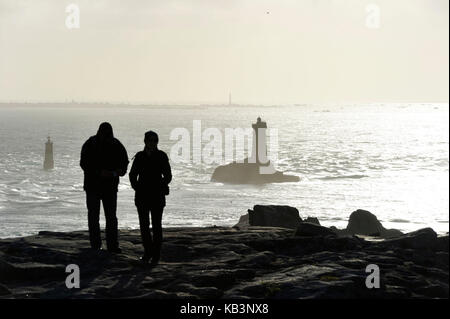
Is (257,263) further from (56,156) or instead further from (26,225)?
(56,156)

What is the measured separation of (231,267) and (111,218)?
6.39 ft

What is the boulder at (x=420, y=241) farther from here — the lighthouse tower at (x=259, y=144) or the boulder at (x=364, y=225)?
the lighthouse tower at (x=259, y=144)

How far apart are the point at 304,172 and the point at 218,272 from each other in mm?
102140

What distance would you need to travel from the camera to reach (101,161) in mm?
10047

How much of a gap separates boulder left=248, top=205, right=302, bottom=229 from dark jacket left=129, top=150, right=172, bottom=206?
250 inches

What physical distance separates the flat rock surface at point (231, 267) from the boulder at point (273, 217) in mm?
3322

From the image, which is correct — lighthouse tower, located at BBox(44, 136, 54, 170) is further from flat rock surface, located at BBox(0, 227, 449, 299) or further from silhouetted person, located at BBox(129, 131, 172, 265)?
silhouetted person, located at BBox(129, 131, 172, 265)

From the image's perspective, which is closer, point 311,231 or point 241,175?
point 311,231

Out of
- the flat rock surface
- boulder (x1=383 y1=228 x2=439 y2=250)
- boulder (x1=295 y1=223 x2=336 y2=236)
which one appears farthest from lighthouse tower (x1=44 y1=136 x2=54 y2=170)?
boulder (x1=383 y1=228 x2=439 y2=250)

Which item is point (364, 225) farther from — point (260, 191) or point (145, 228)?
point (260, 191)

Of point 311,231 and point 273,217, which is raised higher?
point 311,231

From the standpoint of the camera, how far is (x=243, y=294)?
8.54 m

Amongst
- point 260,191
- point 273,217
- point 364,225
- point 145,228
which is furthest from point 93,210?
point 260,191
